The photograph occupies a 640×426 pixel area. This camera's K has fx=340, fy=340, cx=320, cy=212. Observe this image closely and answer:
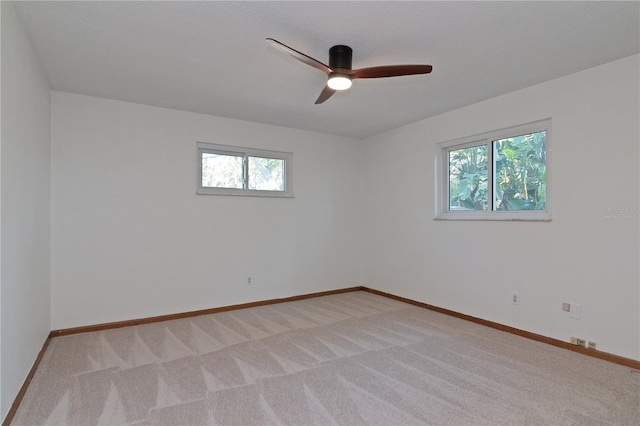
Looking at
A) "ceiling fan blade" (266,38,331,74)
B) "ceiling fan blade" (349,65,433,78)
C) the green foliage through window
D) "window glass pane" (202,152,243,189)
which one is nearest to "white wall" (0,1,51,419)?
"ceiling fan blade" (266,38,331,74)

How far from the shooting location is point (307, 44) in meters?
2.41

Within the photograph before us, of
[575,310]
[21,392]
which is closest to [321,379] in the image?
[21,392]

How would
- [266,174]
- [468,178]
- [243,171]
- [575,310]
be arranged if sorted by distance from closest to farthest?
[575,310] < [468,178] < [243,171] < [266,174]

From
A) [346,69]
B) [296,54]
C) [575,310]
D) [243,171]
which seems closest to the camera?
[296,54]

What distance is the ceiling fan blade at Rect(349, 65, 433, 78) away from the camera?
225cm

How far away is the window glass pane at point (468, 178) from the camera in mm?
3836

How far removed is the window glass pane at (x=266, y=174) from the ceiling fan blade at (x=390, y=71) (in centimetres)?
248

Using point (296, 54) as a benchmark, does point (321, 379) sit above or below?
below

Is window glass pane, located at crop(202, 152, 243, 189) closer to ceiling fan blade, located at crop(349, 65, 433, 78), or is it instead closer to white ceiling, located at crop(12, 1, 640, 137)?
white ceiling, located at crop(12, 1, 640, 137)

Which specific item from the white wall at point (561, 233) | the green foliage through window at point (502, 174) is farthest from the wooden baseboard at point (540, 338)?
the green foliage through window at point (502, 174)

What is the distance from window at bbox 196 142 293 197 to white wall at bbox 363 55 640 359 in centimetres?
A: 182

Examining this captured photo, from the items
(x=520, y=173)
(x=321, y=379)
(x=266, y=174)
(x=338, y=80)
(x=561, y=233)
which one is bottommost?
(x=321, y=379)

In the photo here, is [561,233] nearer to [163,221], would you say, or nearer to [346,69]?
[346,69]

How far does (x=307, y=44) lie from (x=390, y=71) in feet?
2.04
